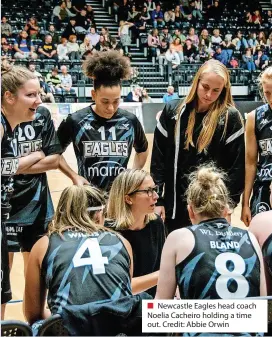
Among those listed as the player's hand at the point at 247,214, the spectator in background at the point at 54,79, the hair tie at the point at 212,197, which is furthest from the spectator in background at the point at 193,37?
the hair tie at the point at 212,197

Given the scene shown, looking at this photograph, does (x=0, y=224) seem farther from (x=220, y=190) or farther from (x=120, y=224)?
(x=220, y=190)

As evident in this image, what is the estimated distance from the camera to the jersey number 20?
2.29 m

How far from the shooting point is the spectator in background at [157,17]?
20.4 metres

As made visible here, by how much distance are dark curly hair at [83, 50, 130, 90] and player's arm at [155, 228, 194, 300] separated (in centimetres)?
151

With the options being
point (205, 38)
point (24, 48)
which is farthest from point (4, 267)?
point (205, 38)

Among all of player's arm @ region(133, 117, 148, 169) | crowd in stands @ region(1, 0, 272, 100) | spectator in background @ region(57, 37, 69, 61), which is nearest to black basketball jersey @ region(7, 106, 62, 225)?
player's arm @ region(133, 117, 148, 169)

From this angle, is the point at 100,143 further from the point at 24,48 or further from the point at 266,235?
the point at 24,48

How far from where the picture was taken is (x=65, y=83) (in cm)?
1477

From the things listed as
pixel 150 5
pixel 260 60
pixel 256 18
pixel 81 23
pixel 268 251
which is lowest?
pixel 268 251

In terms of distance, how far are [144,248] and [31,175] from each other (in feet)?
3.25

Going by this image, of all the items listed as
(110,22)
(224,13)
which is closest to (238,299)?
(110,22)

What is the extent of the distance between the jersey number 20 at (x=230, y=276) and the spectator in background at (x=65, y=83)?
40.5 ft

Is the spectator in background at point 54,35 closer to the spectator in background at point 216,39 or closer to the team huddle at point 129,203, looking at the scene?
the spectator in background at point 216,39

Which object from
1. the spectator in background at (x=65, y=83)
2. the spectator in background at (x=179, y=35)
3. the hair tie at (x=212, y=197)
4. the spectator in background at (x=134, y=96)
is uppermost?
the spectator in background at (x=179, y=35)
